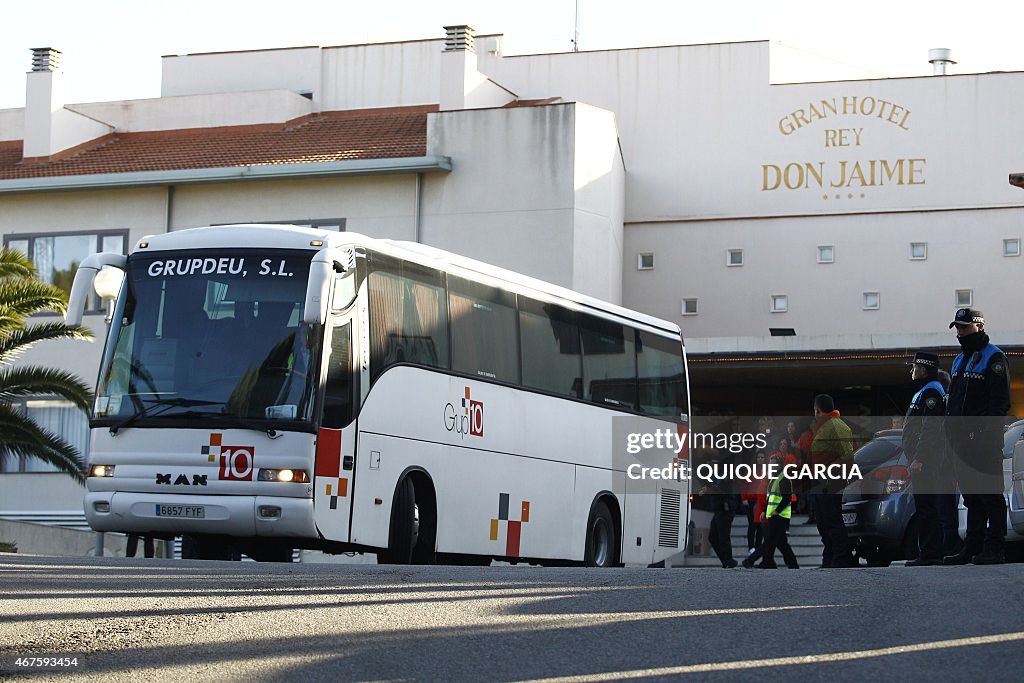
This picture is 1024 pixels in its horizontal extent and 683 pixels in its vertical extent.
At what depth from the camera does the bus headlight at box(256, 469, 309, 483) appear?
552 inches

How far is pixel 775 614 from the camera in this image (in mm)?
8984

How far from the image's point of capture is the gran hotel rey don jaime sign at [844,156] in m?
36.7

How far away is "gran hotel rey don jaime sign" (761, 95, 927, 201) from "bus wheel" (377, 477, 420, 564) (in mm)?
23544

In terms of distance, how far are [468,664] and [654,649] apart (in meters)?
1.01

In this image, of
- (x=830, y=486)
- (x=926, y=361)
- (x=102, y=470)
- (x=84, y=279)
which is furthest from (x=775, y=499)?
(x=84, y=279)

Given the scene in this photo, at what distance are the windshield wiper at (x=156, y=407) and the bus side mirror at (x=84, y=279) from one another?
119cm

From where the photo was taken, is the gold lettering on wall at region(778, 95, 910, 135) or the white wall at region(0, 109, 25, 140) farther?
the white wall at region(0, 109, 25, 140)

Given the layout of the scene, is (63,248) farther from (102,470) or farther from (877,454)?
(877,454)

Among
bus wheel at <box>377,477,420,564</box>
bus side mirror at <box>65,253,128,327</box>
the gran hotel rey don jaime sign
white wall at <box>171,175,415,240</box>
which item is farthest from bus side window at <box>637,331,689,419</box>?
the gran hotel rey don jaime sign

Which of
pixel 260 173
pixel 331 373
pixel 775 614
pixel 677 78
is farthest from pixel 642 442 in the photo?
pixel 677 78

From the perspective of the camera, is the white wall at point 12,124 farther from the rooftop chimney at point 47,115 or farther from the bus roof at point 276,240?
the bus roof at point 276,240

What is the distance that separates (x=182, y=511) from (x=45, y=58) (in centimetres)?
2536

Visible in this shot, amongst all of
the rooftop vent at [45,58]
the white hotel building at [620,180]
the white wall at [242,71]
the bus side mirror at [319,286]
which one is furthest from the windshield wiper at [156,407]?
A: the white wall at [242,71]

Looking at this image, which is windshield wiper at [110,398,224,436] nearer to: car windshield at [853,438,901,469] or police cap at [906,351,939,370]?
police cap at [906,351,939,370]
